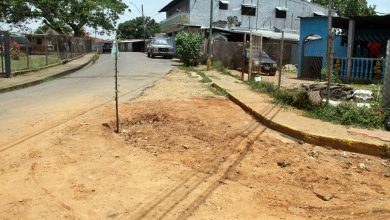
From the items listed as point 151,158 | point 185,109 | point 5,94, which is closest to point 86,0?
point 5,94

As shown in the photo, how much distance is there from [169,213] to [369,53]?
62.1ft

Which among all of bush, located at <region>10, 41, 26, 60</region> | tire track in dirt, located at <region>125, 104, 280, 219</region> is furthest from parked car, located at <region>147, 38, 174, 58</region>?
tire track in dirt, located at <region>125, 104, 280, 219</region>

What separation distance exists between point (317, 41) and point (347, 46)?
1.69m

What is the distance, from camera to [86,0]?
45.1 m

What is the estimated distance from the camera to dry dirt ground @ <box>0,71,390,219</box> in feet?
14.9

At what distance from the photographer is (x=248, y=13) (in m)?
46.9

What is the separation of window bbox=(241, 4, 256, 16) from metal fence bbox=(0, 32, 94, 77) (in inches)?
712

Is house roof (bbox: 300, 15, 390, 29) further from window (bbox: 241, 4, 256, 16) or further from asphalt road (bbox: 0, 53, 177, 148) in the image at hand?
window (bbox: 241, 4, 256, 16)

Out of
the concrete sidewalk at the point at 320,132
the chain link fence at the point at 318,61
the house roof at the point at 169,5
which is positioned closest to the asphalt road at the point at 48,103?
the concrete sidewalk at the point at 320,132

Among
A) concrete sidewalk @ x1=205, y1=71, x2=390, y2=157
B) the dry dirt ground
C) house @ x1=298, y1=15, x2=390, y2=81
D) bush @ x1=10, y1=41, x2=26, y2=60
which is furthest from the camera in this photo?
bush @ x1=10, y1=41, x2=26, y2=60

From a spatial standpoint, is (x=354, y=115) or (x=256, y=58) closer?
(x=354, y=115)

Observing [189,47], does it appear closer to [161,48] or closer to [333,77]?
[161,48]

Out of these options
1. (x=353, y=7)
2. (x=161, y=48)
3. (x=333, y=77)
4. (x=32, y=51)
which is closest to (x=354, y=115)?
(x=333, y=77)

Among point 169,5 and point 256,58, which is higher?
point 169,5
